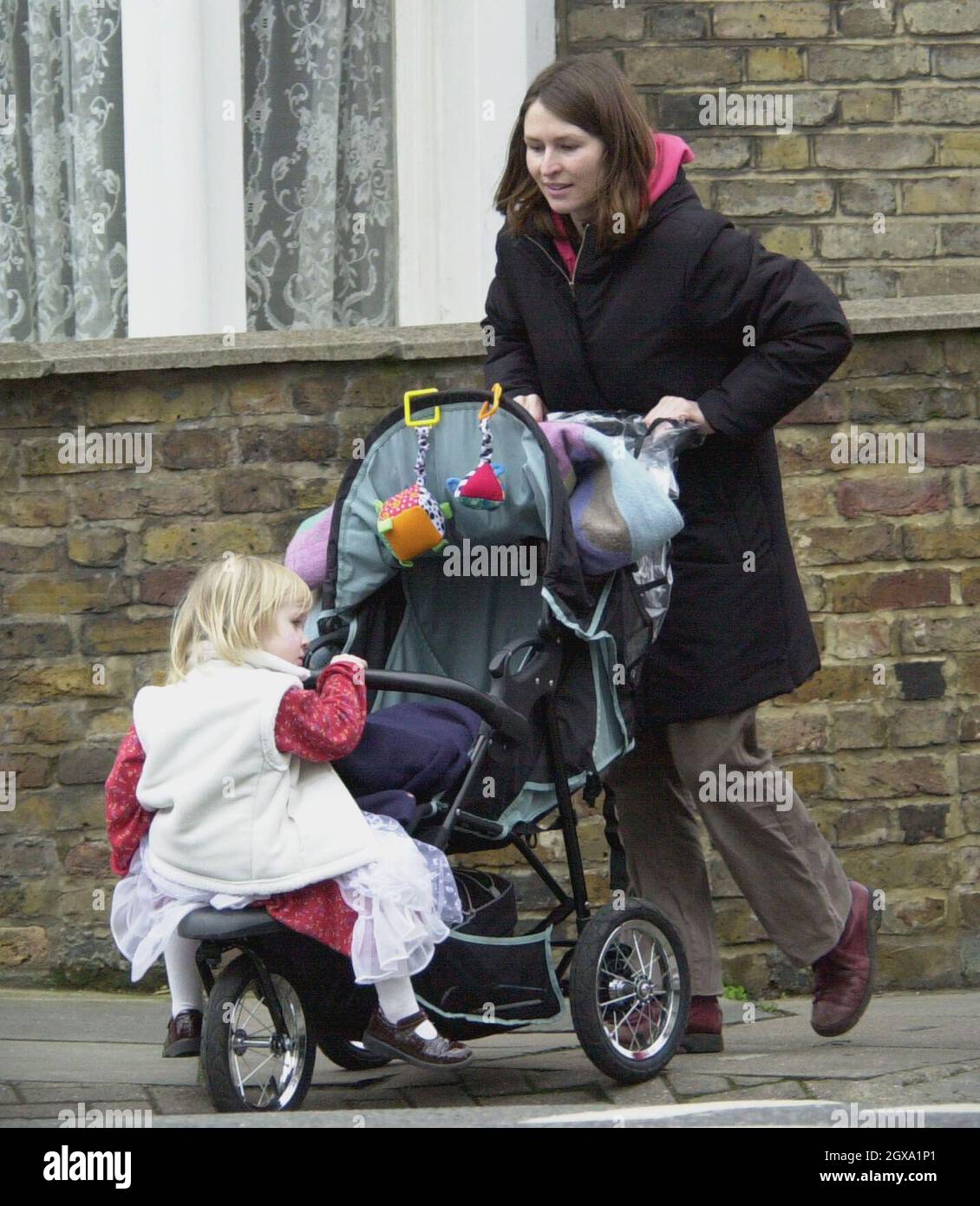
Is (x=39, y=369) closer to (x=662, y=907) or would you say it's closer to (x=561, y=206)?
(x=561, y=206)

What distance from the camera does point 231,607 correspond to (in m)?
3.58

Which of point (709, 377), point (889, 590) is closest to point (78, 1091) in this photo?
point (709, 377)

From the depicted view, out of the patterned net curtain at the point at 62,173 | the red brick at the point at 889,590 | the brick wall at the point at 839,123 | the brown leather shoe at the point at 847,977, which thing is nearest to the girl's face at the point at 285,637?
the brown leather shoe at the point at 847,977

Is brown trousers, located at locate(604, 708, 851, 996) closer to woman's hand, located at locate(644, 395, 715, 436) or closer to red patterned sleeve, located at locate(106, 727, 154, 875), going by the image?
woman's hand, located at locate(644, 395, 715, 436)

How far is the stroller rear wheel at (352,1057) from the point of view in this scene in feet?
12.6

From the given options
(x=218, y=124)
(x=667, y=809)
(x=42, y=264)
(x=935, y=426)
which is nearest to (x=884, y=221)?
(x=935, y=426)

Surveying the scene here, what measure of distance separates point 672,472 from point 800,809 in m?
0.79

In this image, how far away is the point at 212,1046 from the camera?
3.41 metres

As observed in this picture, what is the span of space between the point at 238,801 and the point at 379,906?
1.01ft

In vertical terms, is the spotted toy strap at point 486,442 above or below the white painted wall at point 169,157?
below

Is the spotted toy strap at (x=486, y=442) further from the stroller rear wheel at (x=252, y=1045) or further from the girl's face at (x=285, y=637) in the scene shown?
the stroller rear wheel at (x=252, y=1045)

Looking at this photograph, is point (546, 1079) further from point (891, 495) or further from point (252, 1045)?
point (891, 495)

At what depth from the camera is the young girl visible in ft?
11.3

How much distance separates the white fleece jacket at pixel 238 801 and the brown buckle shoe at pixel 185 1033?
1.08 feet
